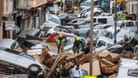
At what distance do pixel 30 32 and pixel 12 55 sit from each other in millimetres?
16365

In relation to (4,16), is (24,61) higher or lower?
higher

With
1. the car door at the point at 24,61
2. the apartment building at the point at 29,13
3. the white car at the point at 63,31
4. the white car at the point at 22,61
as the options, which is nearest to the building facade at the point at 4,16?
the apartment building at the point at 29,13

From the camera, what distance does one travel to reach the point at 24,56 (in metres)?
23.8

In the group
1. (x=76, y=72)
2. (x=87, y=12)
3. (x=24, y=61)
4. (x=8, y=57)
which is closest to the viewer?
(x=76, y=72)

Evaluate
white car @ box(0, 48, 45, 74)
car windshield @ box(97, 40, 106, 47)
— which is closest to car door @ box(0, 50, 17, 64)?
white car @ box(0, 48, 45, 74)

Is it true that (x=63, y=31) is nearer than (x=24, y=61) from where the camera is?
No

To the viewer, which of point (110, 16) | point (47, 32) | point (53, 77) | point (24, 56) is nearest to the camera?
point (53, 77)

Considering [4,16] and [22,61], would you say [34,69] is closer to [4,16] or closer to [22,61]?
[22,61]

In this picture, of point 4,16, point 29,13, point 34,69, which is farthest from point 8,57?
point 29,13

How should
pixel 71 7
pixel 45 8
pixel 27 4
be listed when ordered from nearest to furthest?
pixel 27 4
pixel 45 8
pixel 71 7

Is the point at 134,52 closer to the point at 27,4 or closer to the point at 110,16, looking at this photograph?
the point at 27,4

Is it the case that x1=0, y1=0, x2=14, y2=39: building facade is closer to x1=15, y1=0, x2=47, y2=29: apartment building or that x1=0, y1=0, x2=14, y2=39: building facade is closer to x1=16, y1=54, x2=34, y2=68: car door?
x1=15, y1=0, x2=47, y2=29: apartment building

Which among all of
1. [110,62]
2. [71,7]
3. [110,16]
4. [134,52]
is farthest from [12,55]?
[71,7]

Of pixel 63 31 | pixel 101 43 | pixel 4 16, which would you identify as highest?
pixel 4 16
